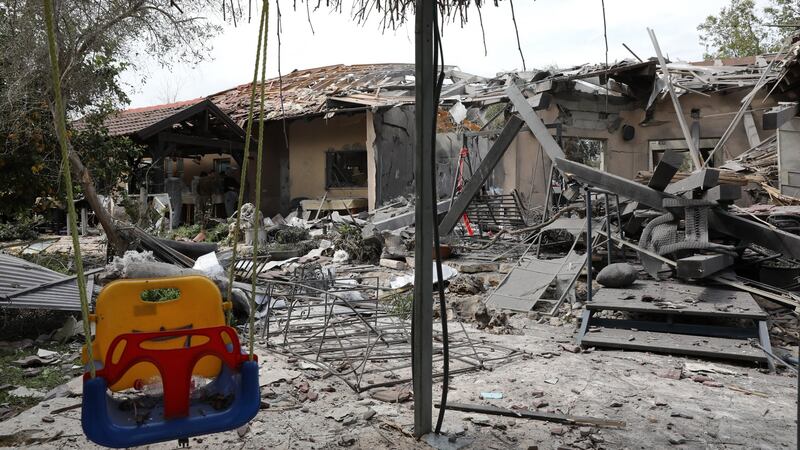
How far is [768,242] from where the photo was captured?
20.2 ft

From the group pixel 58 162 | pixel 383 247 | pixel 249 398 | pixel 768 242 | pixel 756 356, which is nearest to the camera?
pixel 249 398

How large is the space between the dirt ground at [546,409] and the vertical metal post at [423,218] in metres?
0.31

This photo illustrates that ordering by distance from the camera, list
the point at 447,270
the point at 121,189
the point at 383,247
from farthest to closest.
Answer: the point at 121,189, the point at 383,247, the point at 447,270

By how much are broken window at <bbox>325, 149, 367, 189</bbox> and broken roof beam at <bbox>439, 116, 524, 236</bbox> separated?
416 inches

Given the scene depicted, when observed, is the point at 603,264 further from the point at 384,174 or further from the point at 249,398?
the point at 384,174

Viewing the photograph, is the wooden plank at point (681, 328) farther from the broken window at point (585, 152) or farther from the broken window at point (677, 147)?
the broken window at point (585, 152)

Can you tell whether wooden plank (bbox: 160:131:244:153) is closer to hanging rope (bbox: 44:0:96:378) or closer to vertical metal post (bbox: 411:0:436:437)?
vertical metal post (bbox: 411:0:436:437)

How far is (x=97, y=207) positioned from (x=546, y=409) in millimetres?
8516

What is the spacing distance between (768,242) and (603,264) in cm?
211

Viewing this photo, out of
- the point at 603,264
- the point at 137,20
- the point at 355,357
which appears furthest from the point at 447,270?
the point at 137,20

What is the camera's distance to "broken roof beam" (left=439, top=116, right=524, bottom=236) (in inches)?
221

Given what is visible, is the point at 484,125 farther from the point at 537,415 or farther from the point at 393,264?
the point at 537,415

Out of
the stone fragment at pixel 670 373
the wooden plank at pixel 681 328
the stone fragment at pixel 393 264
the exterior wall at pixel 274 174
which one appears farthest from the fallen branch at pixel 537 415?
the exterior wall at pixel 274 174

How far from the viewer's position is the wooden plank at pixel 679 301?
533 centimetres
